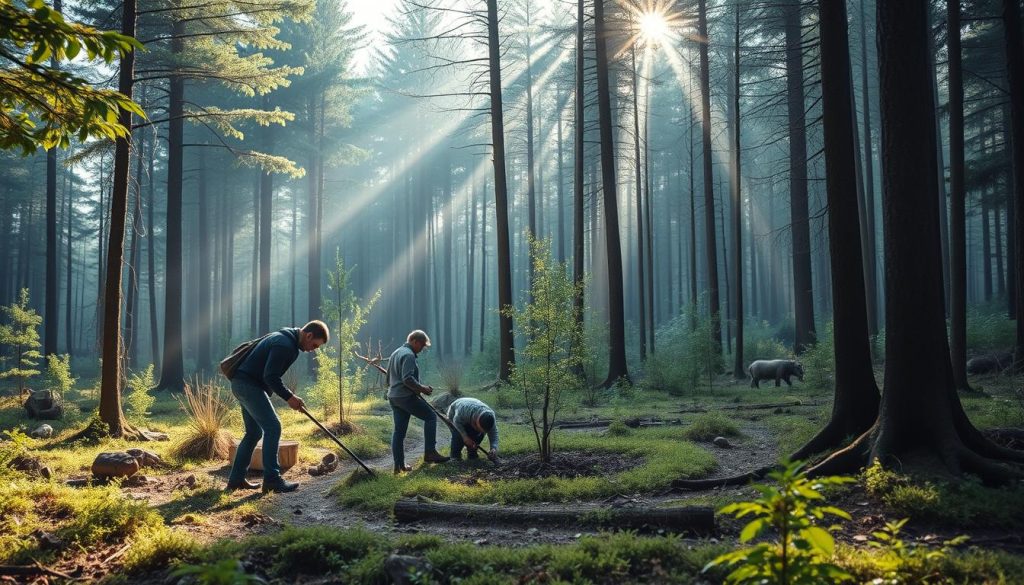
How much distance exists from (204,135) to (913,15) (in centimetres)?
3796

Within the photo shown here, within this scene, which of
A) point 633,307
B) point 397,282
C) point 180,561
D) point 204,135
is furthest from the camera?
point 633,307

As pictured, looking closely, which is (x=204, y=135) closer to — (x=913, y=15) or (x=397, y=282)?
(x=397, y=282)

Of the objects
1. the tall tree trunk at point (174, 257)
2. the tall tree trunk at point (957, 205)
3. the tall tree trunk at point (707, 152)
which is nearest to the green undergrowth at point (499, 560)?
the tall tree trunk at point (957, 205)

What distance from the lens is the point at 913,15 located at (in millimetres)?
6090

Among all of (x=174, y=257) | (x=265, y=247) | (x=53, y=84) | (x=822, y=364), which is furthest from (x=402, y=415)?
(x=265, y=247)

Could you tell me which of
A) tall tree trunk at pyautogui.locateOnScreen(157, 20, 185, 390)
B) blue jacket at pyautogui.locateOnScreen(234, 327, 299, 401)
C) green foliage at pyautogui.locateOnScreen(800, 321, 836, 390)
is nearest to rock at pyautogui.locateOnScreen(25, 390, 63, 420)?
tall tree trunk at pyautogui.locateOnScreen(157, 20, 185, 390)

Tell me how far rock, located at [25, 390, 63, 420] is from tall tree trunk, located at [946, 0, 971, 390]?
18148 mm

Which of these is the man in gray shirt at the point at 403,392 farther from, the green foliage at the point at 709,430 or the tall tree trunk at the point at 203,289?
the tall tree trunk at the point at 203,289

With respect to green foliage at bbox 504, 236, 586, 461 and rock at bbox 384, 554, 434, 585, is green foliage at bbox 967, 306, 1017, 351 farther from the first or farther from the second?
rock at bbox 384, 554, 434, 585

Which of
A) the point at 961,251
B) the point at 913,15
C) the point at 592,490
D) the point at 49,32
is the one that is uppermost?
the point at 913,15

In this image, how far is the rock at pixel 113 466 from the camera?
24.9 ft

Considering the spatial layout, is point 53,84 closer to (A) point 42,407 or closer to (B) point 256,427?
(B) point 256,427

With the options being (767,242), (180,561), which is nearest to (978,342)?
(180,561)

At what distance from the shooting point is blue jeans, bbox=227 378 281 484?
6.98 meters
